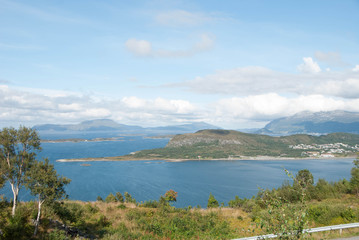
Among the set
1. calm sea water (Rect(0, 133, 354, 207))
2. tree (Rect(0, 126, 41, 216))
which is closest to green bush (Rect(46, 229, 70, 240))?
tree (Rect(0, 126, 41, 216))

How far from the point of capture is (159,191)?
4001 inches

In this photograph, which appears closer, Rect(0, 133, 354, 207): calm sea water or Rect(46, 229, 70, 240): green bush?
Rect(46, 229, 70, 240): green bush

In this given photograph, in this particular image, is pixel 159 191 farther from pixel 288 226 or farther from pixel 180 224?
pixel 288 226

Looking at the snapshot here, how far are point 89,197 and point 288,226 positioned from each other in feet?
311

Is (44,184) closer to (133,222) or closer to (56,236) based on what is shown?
(56,236)

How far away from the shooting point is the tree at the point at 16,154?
1653cm

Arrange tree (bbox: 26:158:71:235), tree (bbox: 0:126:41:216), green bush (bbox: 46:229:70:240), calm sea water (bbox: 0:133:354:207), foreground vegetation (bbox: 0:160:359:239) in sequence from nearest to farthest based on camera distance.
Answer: green bush (bbox: 46:229:70:240)
foreground vegetation (bbox: 0:160:359:239)
tree (bbox: 26:158:71:235)
tree (bbox: 0:126:41:216)
calm sea water (bbox: 0:133:354:207)

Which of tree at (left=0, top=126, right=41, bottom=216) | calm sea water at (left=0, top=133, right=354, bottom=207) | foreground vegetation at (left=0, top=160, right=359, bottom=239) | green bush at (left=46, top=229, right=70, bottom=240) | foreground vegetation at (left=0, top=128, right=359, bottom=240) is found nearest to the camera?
green bush at (left=46, top=229, right=70, bottom=240)

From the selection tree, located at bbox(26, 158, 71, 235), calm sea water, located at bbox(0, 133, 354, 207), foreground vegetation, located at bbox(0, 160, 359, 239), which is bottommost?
calm sea water, located at bbox(0, 133, 354, 207)

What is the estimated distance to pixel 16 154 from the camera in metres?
17.6

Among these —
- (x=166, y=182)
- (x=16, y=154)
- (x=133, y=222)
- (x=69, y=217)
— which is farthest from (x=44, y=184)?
(x=166, y=182)

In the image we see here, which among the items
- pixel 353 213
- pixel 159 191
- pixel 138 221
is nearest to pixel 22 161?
pixel 138 221

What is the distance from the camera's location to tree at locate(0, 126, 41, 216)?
1653 cm

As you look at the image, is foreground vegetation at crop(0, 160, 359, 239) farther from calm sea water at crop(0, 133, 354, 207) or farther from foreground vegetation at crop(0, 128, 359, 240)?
calm sea water at crop(0, 133, 354, 207)
